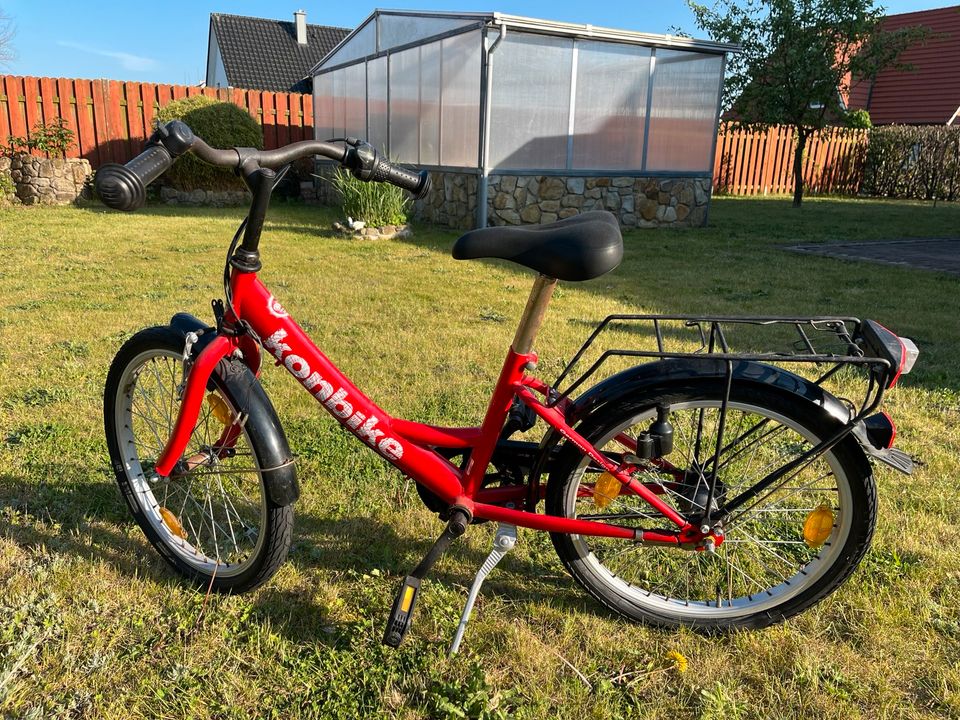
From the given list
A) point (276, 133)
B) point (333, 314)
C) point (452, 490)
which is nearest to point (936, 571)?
point (452, 490)

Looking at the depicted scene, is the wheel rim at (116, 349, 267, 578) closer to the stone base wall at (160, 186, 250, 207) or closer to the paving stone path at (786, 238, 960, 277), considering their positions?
the paving stone path at (786, 238, 960, 277)

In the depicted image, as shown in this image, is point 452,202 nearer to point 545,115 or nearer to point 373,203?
point 373,203

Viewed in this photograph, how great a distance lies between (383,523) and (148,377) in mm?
938

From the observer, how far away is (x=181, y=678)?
5.62ft

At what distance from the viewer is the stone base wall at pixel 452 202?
32.1 ft

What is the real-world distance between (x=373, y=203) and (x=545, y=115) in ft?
9.06

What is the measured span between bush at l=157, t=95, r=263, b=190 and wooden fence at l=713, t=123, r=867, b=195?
11.4 m

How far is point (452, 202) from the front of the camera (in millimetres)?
10242

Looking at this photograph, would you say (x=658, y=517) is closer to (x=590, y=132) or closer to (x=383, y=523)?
(x=383, y=523)

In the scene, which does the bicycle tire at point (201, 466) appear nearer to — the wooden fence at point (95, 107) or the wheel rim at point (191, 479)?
the wheel rim at point (191, 479)

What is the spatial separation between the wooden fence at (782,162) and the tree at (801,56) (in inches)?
107

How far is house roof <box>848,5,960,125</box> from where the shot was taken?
71.4 ft

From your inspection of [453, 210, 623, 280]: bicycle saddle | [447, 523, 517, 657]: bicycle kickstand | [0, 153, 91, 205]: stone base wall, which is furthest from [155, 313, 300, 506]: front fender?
[0, 153, 91, 205]: stone base wall

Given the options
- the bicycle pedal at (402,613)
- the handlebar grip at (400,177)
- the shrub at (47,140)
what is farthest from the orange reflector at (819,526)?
the shrub at (47,140)
